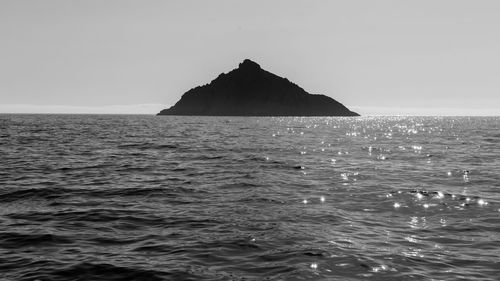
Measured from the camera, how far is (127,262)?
34.0ft

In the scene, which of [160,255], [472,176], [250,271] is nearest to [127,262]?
[160,255]

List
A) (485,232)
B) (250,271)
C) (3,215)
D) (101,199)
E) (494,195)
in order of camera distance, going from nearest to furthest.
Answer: (250,271) < (485,232) < (3,215) < (101,199) < (494,195)

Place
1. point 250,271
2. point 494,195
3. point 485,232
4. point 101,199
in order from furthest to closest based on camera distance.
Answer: point 494,195
point 101,199
point 485,232
point 250,271

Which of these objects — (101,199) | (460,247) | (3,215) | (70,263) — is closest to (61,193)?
(101,199)

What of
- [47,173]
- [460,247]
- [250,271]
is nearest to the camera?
[250,271]

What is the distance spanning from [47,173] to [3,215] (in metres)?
11.0

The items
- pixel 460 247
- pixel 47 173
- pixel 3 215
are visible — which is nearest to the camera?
pixel 460 247

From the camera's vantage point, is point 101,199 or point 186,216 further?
point 101,199

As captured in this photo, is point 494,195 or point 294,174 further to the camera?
point 294,174

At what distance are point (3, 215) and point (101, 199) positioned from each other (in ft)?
13.0

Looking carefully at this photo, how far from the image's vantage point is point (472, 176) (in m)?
26.2

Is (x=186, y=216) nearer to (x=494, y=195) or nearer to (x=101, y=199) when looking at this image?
(x=101, y=199)

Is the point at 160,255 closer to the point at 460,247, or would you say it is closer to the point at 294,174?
the point at 460,247

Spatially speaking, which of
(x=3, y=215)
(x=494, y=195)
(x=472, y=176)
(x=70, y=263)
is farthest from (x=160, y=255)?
(x=472, y=176)
